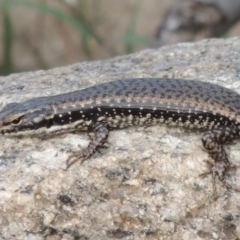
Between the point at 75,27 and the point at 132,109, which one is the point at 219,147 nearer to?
the point at 132,109

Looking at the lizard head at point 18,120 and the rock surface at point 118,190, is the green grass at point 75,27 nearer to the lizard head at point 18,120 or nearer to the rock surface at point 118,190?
the lizard head at point 18,120

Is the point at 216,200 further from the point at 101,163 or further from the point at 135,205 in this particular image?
the point at 101,163

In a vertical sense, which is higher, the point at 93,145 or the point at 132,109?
the point at 132,109

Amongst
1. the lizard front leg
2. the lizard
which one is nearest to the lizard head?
the lizard

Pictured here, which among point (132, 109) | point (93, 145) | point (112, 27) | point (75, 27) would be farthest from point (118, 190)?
point (112, 27)

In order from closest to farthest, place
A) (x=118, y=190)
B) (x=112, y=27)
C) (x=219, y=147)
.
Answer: (x=118, y=190)
(x=219, y=147)
(x=112, y=27)

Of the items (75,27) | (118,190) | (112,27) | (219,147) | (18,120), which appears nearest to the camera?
(118,190)

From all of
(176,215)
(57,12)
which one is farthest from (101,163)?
(57,12)

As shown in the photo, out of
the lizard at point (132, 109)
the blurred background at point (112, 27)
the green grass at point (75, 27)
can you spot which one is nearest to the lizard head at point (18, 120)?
the lizard at point (132, 109)
